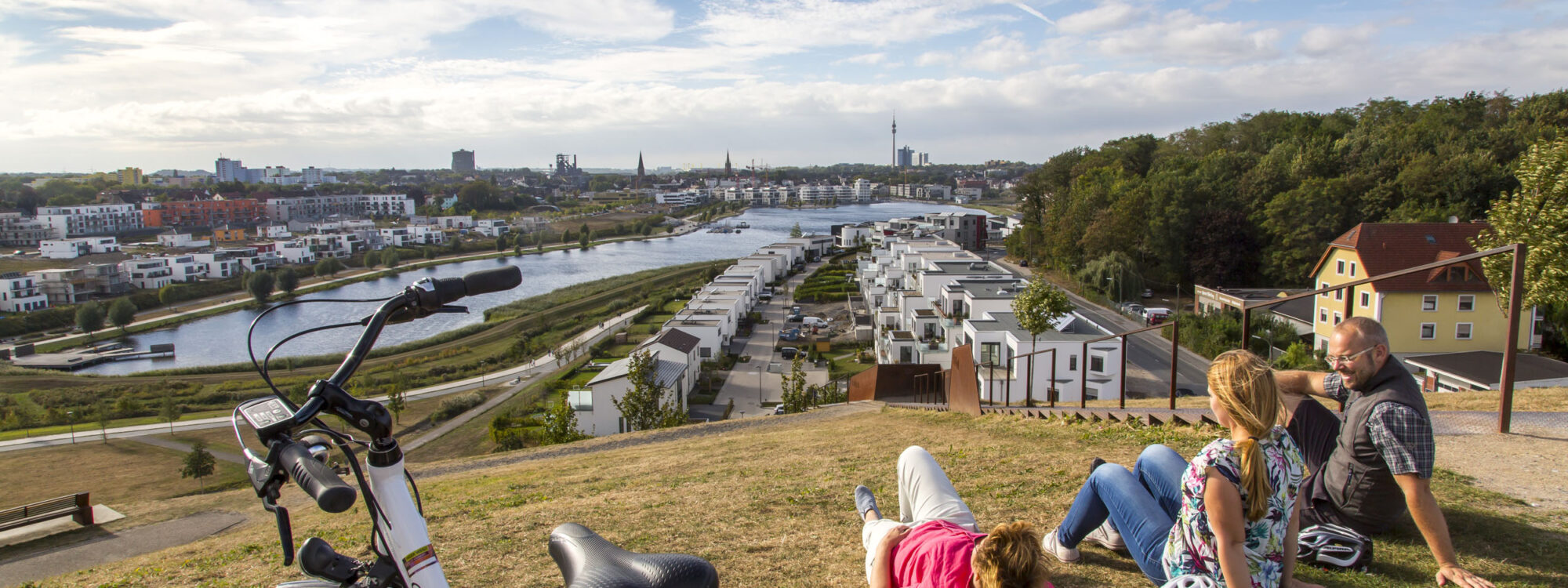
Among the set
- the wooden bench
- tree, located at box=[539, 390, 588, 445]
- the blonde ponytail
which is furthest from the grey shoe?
tree, located at box=[539, 390, 588, 445]

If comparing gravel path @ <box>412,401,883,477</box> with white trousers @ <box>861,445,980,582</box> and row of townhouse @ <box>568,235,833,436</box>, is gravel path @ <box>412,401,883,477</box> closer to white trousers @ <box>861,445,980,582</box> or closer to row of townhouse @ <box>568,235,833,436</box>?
white trousers @ <box>861,445,980,582</box>

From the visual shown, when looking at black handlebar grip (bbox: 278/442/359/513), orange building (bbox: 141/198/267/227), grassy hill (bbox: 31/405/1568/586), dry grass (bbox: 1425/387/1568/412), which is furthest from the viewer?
orange building (bbox: 141/198/267/227)

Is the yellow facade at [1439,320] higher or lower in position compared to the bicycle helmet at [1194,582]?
lower

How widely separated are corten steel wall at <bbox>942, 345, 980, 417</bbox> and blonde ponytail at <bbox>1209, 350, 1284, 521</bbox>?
19.9 ft

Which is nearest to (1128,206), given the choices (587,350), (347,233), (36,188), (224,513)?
(587,350)

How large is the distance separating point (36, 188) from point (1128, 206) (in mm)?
147497

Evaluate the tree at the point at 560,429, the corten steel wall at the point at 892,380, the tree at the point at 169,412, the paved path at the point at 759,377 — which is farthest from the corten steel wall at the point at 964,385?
the tree at the point at 169,412

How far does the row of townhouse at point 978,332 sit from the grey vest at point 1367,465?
471 centimetres

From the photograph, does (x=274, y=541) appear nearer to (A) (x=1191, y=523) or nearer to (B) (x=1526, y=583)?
(A) (x=1191, y=523)

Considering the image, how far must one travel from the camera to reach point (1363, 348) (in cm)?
268

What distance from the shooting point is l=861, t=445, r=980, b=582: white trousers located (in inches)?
112

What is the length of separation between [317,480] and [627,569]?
2.67ft

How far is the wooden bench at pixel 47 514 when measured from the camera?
784 cm

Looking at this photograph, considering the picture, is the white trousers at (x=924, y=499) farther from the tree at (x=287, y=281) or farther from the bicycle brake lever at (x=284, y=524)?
the tree at (x=287, y=281)
